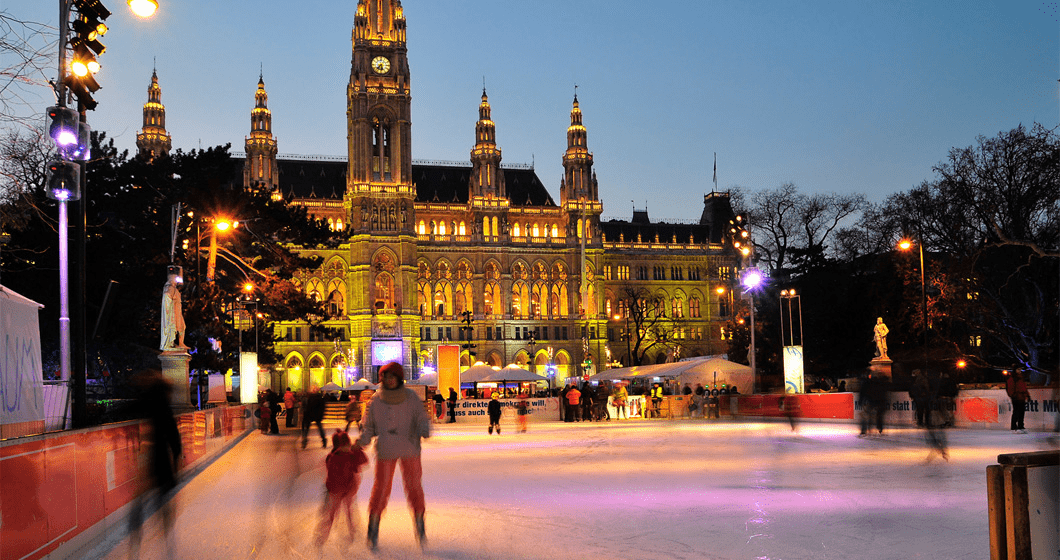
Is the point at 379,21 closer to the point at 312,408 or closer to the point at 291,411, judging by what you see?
the point at 291,411

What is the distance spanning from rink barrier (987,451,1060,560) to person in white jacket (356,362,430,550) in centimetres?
522

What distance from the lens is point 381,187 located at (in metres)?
92.1

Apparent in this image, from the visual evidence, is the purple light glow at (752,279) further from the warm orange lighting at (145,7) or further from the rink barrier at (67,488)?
the warm orange lighting at (145,7)

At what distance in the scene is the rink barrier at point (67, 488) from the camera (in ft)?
24.0

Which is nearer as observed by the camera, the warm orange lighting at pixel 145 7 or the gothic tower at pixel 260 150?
the warm orange lighting at pixel 145 7

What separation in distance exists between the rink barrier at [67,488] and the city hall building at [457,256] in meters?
73.4

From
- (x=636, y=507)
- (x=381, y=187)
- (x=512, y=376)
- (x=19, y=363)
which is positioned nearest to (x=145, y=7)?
(x=636, y=507)

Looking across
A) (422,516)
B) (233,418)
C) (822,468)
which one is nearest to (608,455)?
(822,468)

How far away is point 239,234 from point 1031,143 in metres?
31.6

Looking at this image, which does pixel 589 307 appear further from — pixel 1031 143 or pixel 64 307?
pixel 64 307

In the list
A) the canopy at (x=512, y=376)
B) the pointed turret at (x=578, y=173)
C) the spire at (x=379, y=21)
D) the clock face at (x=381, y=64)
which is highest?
the spire at (x=379, y=21)

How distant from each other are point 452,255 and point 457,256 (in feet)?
1.62

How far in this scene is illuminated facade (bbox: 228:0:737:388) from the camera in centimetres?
9162

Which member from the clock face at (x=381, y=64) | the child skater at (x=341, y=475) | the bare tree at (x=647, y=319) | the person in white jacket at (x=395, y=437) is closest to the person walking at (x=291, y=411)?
the child skater at (x=341, y=475)
